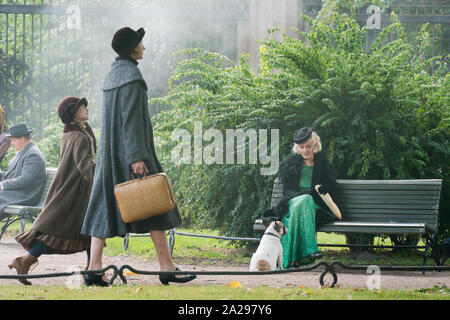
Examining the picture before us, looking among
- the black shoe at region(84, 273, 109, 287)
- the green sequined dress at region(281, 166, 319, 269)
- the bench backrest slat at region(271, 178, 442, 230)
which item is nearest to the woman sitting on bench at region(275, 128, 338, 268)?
the green sequined dress at region(281, 166, 319, 269)

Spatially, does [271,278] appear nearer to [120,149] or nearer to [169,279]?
[169,279]

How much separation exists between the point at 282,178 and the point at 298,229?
608mm

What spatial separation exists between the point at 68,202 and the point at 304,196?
2.25 m

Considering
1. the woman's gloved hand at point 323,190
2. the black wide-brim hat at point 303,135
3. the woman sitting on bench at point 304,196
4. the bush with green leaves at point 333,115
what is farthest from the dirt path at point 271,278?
the black wide-brim hat at point 303,135

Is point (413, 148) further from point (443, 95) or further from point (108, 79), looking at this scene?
point (108, 79)

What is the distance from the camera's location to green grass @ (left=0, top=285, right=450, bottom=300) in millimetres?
5094

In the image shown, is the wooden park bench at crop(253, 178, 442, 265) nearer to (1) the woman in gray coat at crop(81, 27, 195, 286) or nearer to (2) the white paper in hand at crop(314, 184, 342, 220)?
(2) the white paper in hand at crop(314, 184, 342, 220)

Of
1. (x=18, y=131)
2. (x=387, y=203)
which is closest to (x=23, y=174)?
(x=18, y=131)

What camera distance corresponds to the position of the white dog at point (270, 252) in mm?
6629

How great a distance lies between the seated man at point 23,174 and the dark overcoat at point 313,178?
130 inches

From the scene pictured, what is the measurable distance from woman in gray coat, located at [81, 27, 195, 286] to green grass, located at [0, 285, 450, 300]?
16.1 inches

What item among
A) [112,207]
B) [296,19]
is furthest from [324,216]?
[296,19]

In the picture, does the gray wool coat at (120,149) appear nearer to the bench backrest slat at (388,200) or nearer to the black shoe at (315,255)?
the black shoe at (315,255)
